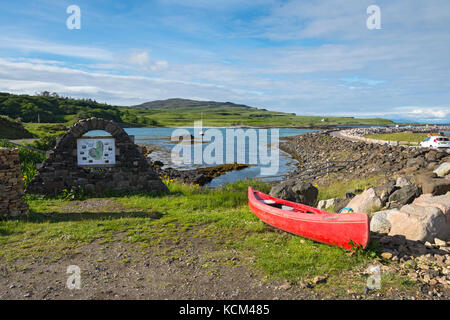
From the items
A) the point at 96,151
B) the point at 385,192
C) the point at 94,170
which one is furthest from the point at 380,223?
the point at 94,170

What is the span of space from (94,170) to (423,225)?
43.3 feet

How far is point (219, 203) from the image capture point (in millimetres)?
12930

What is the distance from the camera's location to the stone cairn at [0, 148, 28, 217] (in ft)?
32.0

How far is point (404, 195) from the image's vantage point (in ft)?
32.4

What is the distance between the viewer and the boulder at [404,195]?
974 centimetres

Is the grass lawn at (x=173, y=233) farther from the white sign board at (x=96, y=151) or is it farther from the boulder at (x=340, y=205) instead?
the boulder at (x=340, y=205)

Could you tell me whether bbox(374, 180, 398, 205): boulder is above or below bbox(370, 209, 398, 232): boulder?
above

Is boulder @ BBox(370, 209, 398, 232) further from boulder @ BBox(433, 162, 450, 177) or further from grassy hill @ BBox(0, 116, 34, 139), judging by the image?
grassy hill @ BBox(0, 116, 34, 139)

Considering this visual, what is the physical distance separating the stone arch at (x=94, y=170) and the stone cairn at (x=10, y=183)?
128 inches

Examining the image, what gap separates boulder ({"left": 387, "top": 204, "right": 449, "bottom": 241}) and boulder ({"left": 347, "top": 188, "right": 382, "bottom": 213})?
2443 millimetres

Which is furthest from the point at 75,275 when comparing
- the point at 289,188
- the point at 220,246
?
the point at 289,188

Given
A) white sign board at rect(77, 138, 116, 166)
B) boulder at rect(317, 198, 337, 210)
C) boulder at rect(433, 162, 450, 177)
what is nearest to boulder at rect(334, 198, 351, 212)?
boulder at rect(317, 198, 337, 210)

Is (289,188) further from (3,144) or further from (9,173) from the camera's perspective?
(3,144)
